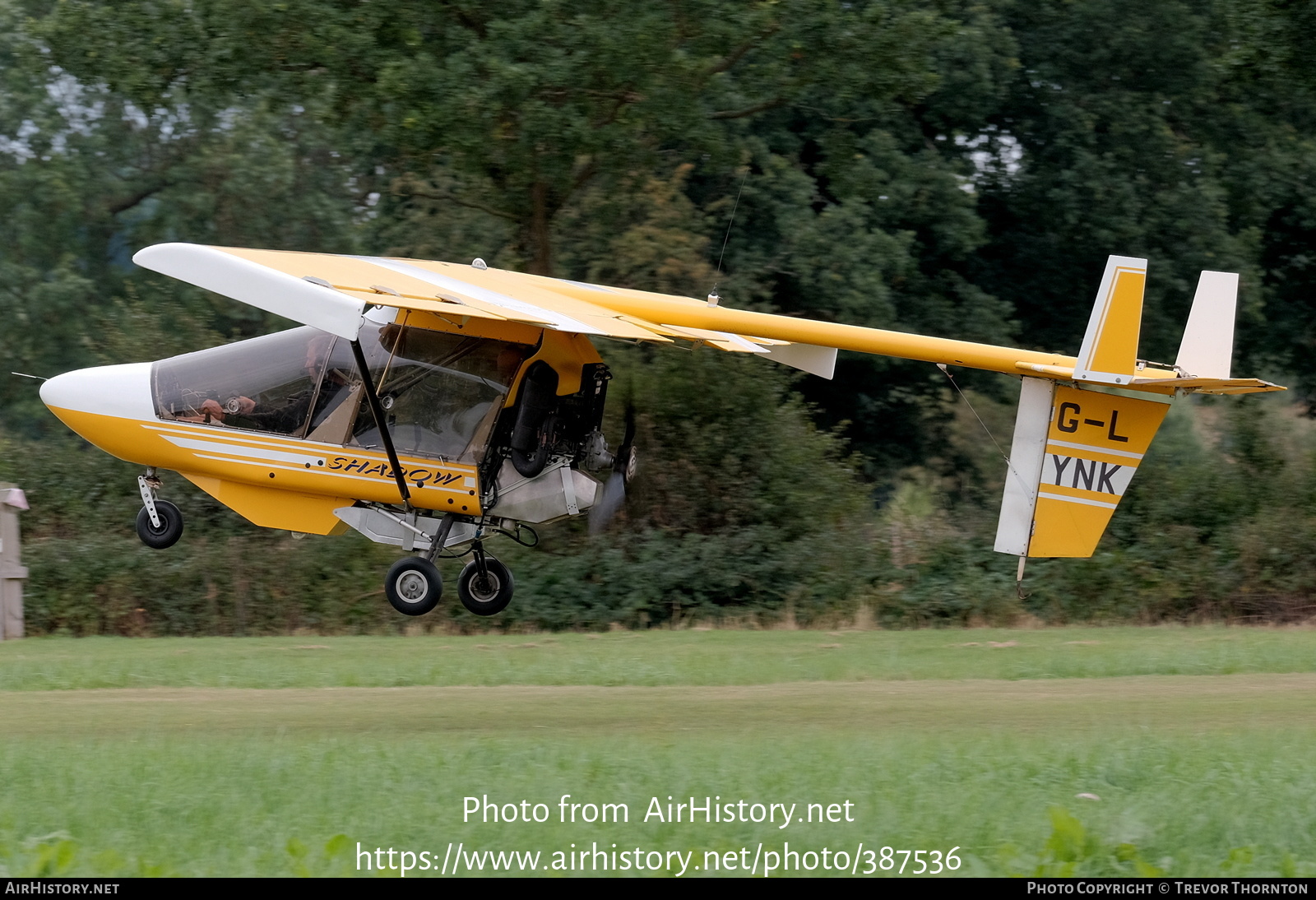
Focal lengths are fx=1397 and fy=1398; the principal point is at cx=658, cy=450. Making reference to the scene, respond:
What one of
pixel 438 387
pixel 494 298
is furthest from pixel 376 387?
pixel 494 298

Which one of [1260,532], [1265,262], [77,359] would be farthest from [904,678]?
→ [77,359]

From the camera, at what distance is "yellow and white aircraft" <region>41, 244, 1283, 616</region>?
1249 cm

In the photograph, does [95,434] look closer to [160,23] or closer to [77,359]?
[160,23]

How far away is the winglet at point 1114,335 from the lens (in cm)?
1260

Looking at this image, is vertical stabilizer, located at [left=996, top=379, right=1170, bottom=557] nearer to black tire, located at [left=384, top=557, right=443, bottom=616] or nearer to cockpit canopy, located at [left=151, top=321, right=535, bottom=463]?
cockpit canopy, located at [left=151, top=321, right=535, bottom=463]

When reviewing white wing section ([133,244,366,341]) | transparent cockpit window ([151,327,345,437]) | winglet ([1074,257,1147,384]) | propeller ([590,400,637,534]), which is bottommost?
propeller ([590,400,637,534])

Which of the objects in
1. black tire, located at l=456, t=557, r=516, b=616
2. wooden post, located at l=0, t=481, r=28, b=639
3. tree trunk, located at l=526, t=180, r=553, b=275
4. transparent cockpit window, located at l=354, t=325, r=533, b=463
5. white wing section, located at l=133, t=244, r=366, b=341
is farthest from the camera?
tree trunk, located at l=526, t=180, r=553, b=275

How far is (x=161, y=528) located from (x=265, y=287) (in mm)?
3178

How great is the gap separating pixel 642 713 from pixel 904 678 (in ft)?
11.0

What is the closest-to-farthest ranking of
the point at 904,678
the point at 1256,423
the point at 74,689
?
the point at 74,689, the point at 904,678, the point at 1256,423

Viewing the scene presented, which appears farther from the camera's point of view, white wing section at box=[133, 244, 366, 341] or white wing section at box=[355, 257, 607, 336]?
white wing section at box=[355, 257, 607, 336]

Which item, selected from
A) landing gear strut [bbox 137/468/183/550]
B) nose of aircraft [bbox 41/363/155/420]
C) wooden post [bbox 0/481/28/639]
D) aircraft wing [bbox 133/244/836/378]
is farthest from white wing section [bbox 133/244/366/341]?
wooden post [bbox 0/481/28/639]

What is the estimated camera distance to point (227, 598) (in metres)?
19.8

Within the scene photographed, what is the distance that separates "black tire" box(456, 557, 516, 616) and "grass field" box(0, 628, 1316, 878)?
598mm
